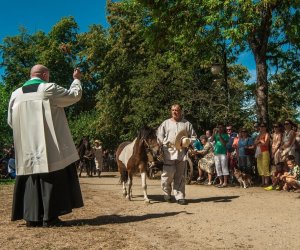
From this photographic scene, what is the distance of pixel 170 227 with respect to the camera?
7078mm

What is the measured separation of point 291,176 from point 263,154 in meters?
1.71

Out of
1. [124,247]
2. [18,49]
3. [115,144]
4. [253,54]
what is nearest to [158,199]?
[124,247]

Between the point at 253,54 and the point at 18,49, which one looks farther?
the point at 18,49

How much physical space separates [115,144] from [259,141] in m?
23.6

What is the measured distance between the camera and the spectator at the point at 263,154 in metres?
13.9

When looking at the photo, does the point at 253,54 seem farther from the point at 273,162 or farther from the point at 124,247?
the point at 124,247

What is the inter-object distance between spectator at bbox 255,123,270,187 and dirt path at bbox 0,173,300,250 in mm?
3070

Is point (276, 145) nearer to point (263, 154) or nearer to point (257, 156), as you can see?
point (263, 154)

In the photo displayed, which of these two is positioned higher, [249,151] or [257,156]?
[249,151]

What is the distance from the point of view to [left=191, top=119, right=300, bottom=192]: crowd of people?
13.0m

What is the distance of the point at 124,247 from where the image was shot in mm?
5637

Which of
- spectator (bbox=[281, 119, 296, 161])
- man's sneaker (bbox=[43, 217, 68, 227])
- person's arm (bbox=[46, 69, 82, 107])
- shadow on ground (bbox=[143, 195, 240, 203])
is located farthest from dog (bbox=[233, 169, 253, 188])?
person's arm (bbox=[46, 69, 82, 107])

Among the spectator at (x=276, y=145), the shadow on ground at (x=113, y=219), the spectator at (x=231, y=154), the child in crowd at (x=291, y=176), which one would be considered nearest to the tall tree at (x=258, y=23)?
the spectator at (x=231, y=154)

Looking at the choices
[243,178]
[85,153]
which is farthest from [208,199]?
[85,153]
